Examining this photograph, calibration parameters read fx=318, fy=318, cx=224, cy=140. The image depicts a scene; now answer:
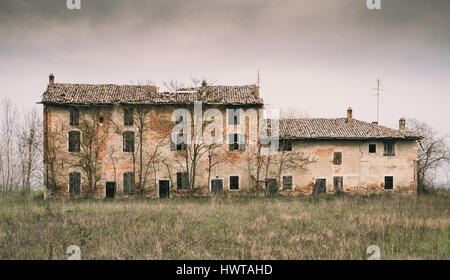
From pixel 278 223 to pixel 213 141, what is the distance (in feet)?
42.8

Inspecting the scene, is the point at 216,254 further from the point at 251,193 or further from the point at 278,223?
the point at 251,193

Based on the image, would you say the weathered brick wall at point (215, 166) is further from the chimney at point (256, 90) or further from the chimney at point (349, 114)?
the chimney at point (349, 114)

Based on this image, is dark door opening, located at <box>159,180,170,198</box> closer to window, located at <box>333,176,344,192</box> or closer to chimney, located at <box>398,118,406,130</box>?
window, located at <box>333,176,344,192</box>

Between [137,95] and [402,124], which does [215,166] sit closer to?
[137,95]

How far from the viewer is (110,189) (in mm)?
21891

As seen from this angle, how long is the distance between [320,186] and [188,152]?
31.9ft

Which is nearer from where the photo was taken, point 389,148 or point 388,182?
point 388,182

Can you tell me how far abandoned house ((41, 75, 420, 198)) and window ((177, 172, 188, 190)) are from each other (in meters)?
0.07

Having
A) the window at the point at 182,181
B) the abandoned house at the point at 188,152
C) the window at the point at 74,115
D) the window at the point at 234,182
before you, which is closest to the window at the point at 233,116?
the abandoned house at the point at 188,152

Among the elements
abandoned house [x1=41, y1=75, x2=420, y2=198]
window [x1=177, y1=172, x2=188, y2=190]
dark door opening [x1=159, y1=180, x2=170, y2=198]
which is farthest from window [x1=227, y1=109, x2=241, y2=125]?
dark door opening [x1=159, y1=180, x2=170, y2=198]

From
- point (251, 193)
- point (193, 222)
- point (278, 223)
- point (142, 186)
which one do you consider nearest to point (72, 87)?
point (142, 186)

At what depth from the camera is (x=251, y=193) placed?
22.2 m

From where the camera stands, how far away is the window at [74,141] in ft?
71.9

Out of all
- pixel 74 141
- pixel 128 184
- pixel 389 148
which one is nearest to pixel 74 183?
pixel 74 141
